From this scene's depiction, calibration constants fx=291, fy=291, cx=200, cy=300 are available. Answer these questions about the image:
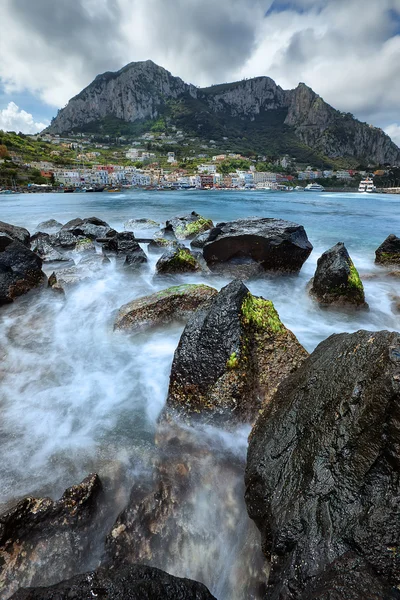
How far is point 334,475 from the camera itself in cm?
266

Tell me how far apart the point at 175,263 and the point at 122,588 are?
11.0 metres

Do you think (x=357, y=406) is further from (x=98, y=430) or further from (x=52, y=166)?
(x=52, y=166)

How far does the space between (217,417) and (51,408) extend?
3118mm

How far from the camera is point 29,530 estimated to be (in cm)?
312

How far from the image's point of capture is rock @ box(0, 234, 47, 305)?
9594 mm

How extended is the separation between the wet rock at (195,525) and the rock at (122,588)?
970 millimetres

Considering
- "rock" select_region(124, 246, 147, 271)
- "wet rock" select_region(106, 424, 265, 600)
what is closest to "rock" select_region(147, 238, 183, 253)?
"rock" select_region(124, 246, 147, 271)

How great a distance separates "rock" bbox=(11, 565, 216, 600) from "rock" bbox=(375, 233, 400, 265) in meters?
15.6

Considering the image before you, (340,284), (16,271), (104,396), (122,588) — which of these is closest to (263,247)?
(340,284)

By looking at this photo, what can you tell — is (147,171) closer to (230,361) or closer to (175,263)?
(175,263)

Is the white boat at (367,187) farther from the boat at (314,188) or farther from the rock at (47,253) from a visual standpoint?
the rock at (47,253)

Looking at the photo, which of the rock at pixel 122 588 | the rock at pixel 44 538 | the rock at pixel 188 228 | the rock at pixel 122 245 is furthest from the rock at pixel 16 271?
the rock at pixel 188 228

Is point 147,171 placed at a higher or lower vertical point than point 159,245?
higher

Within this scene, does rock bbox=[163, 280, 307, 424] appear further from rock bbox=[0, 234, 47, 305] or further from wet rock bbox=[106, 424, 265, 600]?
rock bbox=[0, 234, 47, 305]
